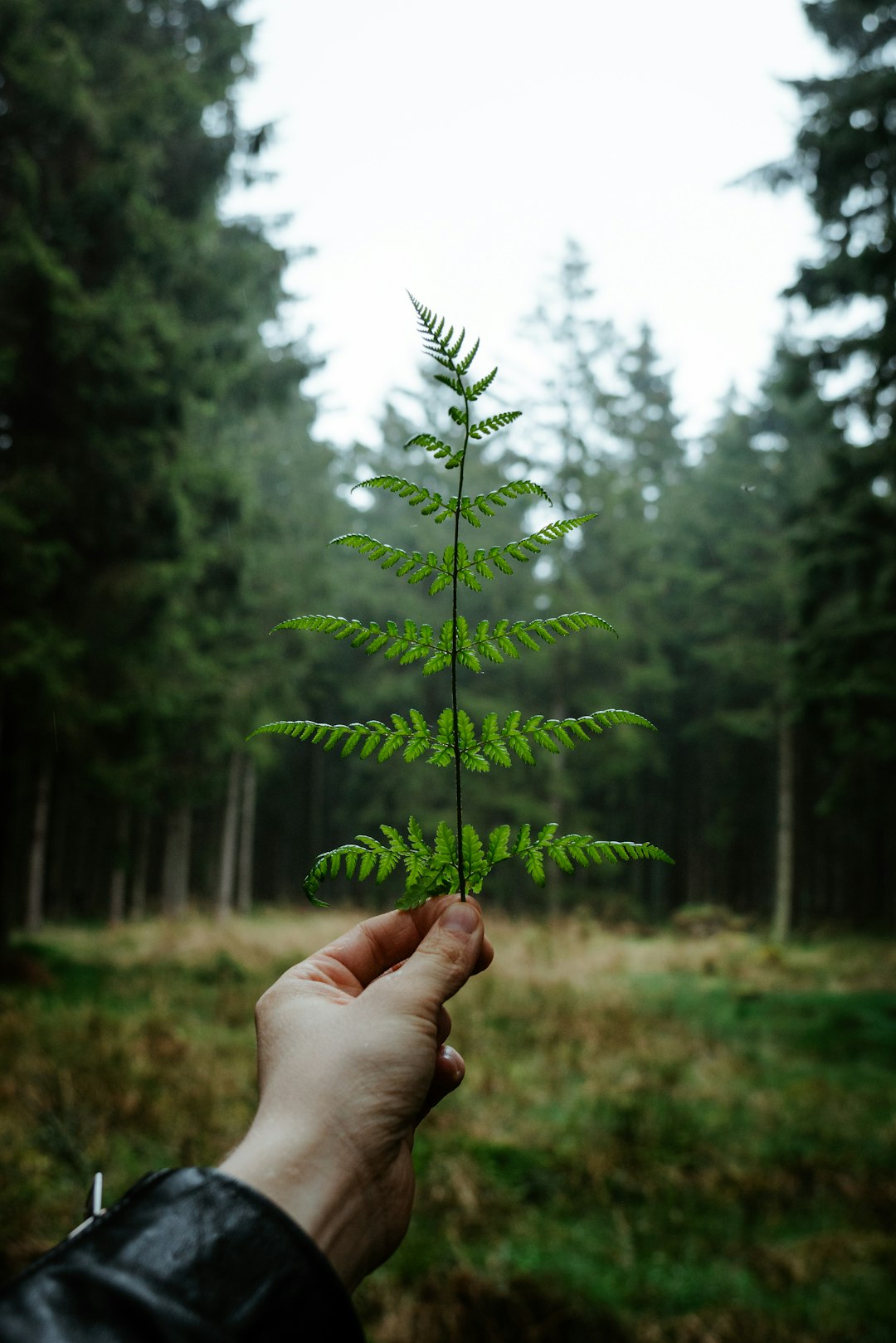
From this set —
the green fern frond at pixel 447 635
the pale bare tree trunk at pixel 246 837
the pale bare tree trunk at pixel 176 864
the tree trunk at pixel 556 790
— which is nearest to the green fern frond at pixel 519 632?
the green fern frond at pixel 447 635

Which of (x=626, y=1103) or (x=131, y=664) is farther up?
(x=131, y=664)

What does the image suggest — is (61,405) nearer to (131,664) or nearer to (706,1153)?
(131,664)

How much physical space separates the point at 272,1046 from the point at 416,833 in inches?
14.5

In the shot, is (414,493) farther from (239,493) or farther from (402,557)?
(239,493)

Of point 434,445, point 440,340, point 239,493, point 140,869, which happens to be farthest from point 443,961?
point 140,869

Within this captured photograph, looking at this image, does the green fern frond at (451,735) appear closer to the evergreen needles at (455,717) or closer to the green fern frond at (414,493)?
the evergreen needles at (455,717)

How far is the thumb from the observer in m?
1.12

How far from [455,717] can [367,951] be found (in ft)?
1.80

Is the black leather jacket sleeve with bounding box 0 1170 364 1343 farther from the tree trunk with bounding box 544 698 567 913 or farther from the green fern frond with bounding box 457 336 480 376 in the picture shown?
the tree trunk with bounding box 544 698 567 913

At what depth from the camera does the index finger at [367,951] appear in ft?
4.42

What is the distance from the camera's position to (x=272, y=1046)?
115 centimetres

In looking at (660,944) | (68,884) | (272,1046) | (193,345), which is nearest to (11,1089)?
(272,1046)

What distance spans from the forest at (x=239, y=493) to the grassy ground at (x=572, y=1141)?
3227mm

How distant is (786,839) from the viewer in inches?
736
